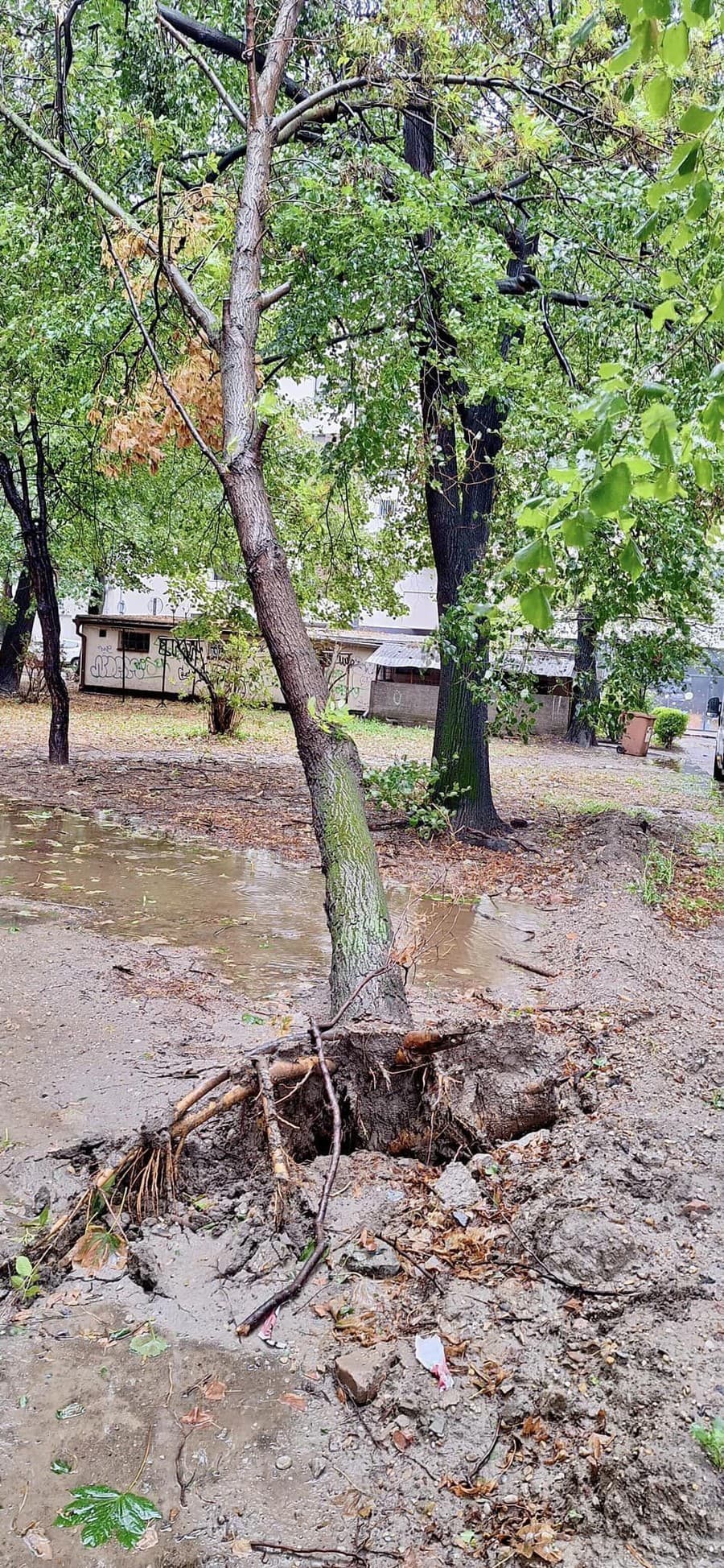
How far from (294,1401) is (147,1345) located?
0.52m

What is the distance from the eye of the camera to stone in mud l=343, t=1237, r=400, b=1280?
10.9 feet

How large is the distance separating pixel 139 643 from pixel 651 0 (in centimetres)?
2918

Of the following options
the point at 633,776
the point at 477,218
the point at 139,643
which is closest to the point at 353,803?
the point at 477,218

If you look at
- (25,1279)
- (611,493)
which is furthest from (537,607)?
(25,1279)

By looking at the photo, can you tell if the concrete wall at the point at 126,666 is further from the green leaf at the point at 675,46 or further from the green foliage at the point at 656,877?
the green leaf at the point at 675,46

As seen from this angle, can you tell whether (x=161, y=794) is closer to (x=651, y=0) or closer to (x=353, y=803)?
(x=353, y=803)

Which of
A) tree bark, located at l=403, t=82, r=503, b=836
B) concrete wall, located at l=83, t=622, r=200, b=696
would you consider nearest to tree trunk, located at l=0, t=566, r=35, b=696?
concrete wall, located at l=83, t=622, r=200, b=696

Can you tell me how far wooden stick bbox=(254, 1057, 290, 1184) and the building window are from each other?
27.3 m

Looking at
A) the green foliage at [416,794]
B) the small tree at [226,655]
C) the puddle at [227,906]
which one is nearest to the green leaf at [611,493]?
the puddle at [227,906]

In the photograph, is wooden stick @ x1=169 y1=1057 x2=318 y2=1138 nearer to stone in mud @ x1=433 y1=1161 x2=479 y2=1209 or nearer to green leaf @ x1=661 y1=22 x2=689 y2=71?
stone in mud @ x1=433 y1=1161 x2=479 y2=1209

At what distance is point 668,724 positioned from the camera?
3197 centimetres

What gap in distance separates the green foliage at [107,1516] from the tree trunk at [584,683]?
824 cm

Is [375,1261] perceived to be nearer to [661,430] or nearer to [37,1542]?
[37,1542]

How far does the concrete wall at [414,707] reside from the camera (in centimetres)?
3172
